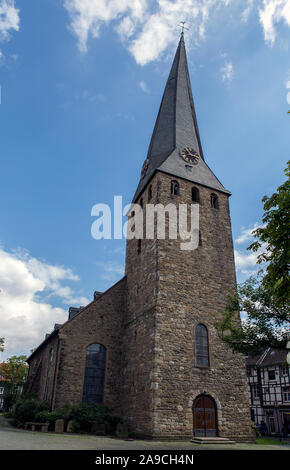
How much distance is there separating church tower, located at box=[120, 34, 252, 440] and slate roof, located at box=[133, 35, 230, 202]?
0.13m

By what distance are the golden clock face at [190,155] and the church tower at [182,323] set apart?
90mm

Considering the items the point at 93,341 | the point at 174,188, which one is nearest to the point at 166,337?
the point at 93,341

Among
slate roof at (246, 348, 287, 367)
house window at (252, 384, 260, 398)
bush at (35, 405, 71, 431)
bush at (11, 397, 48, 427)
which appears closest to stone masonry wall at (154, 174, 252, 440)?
bush at (35, 405, 71, 431)

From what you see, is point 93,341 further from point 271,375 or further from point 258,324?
point 271,375

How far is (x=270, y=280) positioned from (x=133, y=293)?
13415 mm

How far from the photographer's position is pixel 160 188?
2130 cm

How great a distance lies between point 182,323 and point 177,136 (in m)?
14.3

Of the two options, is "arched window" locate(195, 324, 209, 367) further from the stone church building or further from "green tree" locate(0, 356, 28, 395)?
"green tree" locate(0, 356, 28, 395)

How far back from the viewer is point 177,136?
84.6 ft

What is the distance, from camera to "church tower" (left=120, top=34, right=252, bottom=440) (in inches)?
637

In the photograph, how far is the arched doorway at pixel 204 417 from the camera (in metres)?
16.1

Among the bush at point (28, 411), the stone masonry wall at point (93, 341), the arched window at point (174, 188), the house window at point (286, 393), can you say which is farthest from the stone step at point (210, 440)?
the house window at point (286, 393)

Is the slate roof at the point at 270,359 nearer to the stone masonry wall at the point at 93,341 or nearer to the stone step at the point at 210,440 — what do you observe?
the stone masonry wall at the point at 93,341

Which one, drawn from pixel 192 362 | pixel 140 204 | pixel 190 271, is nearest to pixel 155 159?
pixel 140 204
